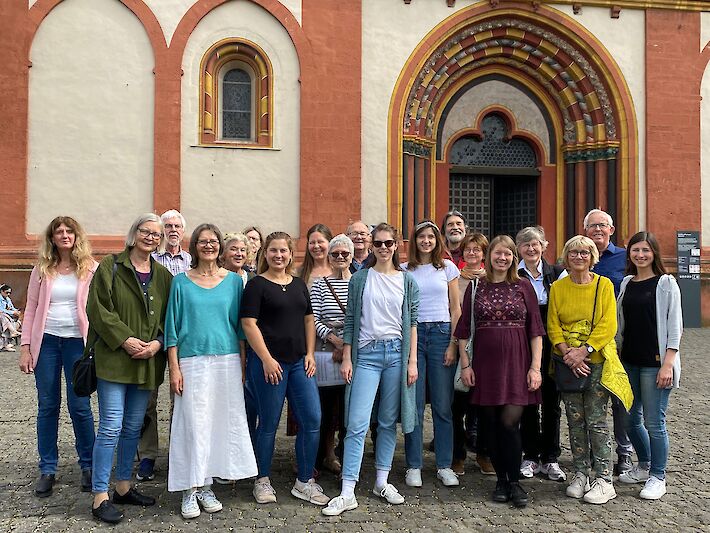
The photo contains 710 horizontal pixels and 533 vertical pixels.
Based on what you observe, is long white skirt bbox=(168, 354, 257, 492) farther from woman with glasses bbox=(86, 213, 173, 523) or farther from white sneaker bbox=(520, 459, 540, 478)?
white sneaker bbox=(520, 459, 540, 478)

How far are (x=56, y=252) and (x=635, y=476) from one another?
4.43 metres

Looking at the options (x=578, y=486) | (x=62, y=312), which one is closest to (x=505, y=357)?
(x=578, y=486)

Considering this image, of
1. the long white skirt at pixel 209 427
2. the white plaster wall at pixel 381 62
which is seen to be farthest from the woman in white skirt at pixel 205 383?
the white plaster wall at pixel 381 62

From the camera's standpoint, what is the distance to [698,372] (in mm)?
9703

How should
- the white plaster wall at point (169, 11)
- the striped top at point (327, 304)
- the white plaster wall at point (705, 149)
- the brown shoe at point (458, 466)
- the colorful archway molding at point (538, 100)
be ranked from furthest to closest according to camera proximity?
the white plaster wall at point (705, 149) < the colorful archway molding at point (538, 100) < the white plaster wall at point (169, 11) < the brown shoe at point (458, 466) < the striped top at point (327, 304)

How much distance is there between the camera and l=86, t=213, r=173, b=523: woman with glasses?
4.28 meters

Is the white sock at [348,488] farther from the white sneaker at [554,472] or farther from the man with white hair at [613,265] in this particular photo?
the man with white hair at [613,265]

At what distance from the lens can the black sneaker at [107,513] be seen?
4.17 m

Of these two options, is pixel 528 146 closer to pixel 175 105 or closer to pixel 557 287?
pixel 175 105

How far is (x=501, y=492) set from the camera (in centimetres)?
464

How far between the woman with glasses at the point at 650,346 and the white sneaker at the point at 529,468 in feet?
2.03

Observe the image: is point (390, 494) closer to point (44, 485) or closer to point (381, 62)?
point (44, 485)

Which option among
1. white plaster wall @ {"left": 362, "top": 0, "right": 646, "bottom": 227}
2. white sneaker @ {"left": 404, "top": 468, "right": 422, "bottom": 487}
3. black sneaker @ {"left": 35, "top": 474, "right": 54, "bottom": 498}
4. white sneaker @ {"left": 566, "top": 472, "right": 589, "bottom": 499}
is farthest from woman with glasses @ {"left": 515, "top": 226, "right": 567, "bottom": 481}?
white plaster wall @ {"left": 362, "top": 0, "right": 646, "bottom": 227}

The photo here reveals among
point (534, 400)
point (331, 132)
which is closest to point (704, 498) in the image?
point (534, 400)
